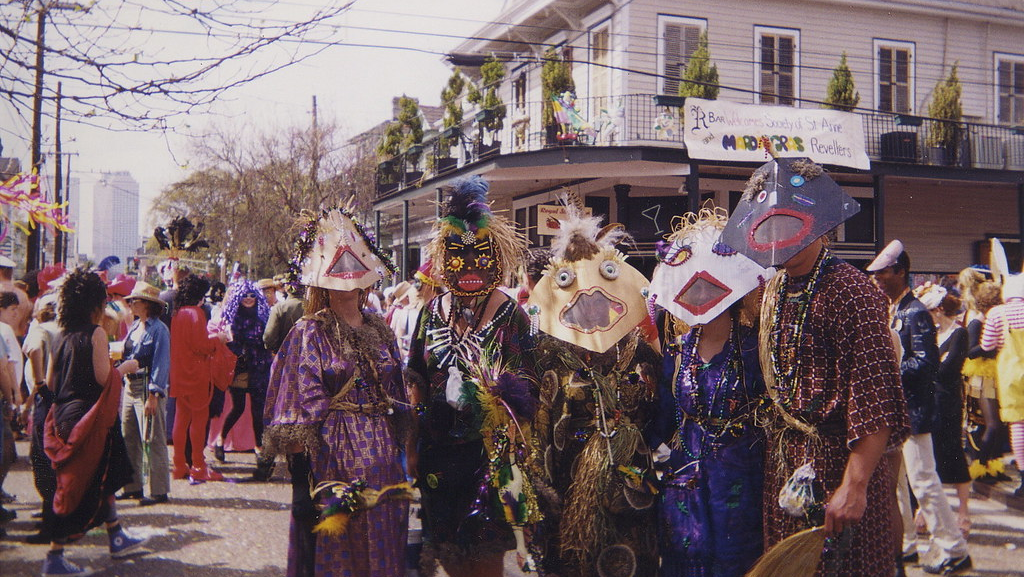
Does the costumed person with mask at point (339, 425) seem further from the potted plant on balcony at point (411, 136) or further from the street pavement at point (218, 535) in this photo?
the potted plant on balcony at point (411, 136)

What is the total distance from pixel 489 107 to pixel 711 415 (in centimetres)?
1507

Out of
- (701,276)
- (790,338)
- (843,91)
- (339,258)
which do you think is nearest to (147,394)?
(339,258)

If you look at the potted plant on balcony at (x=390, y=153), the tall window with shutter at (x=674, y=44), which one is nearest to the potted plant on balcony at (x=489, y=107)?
the tall window with shutter at (x=674, y=44)

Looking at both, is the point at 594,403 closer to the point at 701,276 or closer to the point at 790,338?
the point at 701,276

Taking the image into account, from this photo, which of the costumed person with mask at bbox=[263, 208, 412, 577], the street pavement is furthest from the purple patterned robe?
the street pavement

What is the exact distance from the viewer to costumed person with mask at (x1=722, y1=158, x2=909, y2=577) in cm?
303

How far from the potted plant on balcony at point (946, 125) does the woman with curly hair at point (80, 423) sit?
54.4ft

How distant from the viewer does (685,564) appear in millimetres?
3699

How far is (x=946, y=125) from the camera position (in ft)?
57.8

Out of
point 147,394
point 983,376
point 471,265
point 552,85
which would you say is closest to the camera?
point 471,265

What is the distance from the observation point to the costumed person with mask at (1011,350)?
6.90 m

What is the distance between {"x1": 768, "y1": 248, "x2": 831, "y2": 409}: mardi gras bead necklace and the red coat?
609 centimetres

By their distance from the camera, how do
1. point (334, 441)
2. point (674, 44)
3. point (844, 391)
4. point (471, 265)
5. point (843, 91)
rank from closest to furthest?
point (844, 391), point (334, 441), point (471, 265), point (843, 91), point (674, 44)

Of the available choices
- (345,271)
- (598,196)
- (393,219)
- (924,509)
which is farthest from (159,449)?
(393,219)
